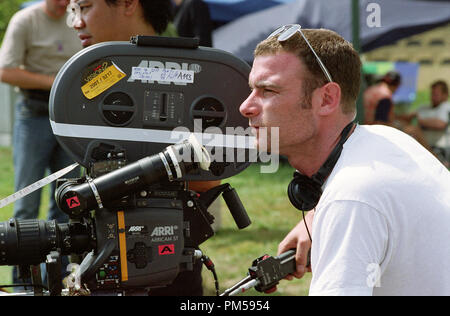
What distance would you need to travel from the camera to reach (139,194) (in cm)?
196

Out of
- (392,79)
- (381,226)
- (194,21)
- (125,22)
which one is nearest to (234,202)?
(381,226)

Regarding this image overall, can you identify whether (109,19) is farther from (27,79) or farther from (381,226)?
Result: (27,79)

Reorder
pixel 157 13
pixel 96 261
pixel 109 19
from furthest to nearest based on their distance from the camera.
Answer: pixel 157 13 < pixel 109 19 < pixel 96 261

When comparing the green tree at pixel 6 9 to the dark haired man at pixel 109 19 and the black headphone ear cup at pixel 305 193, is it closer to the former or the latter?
the dark haired man at pixel 109 19

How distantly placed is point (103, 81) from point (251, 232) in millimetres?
3799

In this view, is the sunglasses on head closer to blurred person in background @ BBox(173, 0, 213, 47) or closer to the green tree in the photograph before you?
blurred person in background @ BBox(173, 0, 213, 47)

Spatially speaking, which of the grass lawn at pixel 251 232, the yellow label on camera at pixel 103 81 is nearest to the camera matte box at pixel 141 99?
the yellow label on camera at pixel 103 81

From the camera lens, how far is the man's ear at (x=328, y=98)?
1.91 metres

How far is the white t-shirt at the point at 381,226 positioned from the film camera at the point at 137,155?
0.48 m

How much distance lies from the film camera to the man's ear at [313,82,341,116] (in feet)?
1.02

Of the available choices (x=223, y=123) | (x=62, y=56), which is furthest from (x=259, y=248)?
(x=223, y=123)

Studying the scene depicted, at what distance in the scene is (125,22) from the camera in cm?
249
